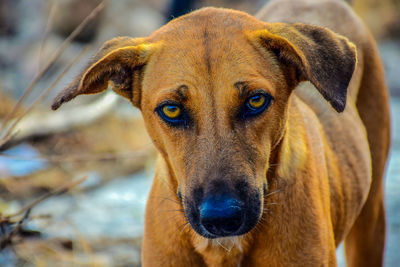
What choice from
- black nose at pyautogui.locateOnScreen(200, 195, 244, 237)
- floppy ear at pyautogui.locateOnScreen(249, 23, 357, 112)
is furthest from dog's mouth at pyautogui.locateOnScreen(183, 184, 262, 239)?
floppy ear at pyautogui.locateOnScreen(249, 23, 357, 112)

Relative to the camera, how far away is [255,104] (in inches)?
114

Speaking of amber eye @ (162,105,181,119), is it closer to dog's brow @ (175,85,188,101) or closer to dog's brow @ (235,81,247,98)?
dog's brow @ (175,85,188,101)

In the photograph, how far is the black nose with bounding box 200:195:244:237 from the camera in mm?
2635

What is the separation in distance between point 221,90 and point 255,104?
0.65 ft

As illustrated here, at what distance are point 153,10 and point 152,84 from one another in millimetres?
11216

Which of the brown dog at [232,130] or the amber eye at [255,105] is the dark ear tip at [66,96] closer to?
the brown dog at [232,130]

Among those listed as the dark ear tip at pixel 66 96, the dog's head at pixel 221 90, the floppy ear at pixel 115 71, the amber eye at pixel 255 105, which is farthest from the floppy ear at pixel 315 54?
the dark ear tip at pixel 66 96

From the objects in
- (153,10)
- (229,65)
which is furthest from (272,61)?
(153,10)

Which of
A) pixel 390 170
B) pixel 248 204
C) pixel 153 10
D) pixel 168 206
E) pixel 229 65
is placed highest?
pixel 229 65

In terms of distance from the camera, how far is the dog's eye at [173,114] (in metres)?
2.91

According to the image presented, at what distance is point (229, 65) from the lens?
2889 millimetres

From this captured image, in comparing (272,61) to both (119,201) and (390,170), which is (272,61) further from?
(390,170)

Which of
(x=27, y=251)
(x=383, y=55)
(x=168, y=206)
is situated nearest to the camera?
(x=168, y=206)

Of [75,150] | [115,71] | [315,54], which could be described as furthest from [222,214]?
[75,150]
